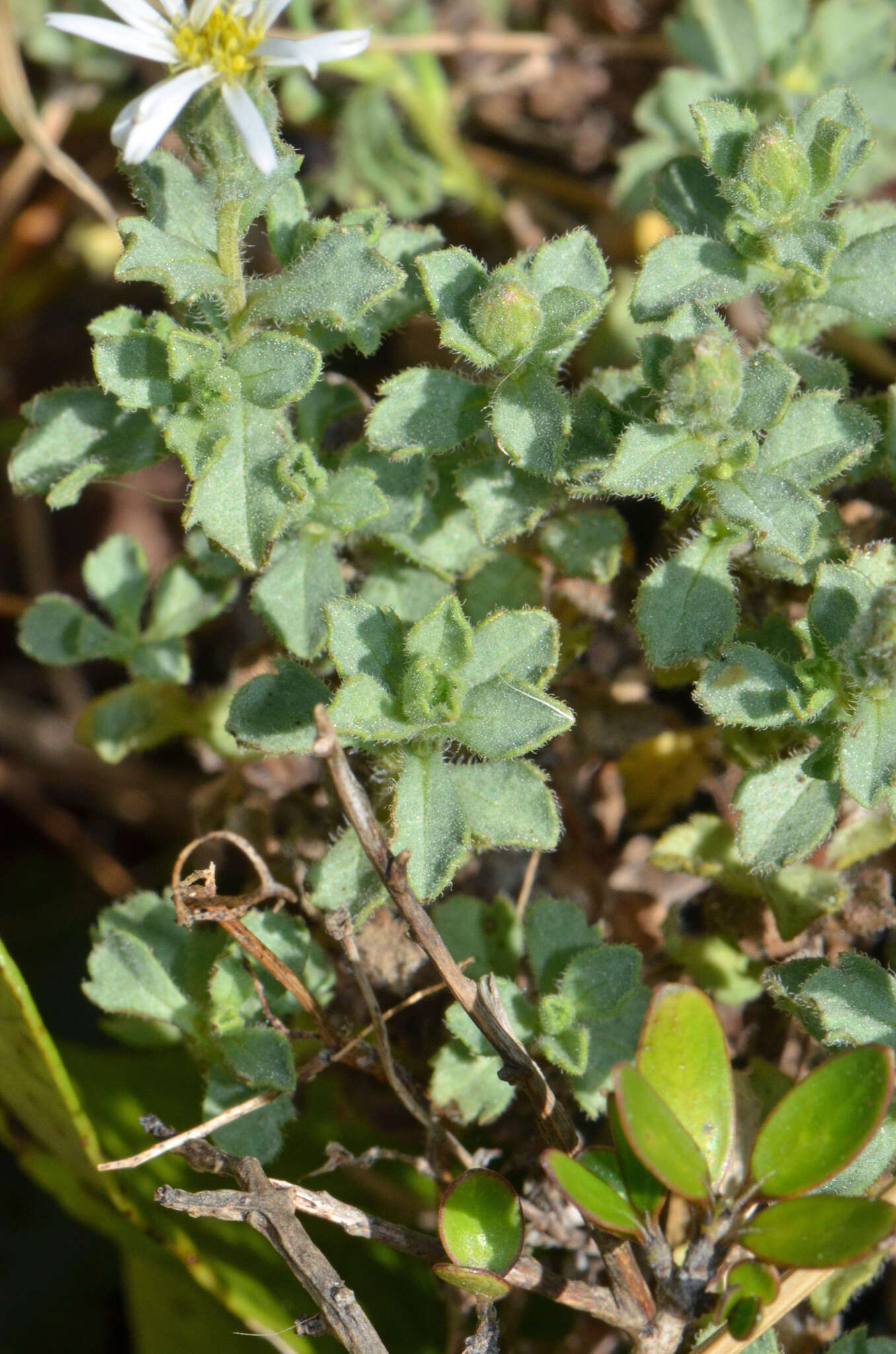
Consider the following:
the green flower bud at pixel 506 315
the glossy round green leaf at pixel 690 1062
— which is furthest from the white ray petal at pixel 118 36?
the glossy round green leaf at pixel 690 1062

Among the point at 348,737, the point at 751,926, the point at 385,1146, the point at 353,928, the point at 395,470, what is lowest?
the point at 385,1146

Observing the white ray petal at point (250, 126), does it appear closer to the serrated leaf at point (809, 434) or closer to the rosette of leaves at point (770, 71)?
the serrated leaf at point (809, 434)

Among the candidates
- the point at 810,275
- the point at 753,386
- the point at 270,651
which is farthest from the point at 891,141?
the point at 270,651

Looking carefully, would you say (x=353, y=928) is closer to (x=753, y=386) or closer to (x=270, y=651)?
(x=270, y=651)

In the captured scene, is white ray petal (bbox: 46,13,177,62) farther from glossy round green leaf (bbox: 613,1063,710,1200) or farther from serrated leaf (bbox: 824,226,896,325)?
glossy round green leaf (bbox: 613,1063,710,1200)

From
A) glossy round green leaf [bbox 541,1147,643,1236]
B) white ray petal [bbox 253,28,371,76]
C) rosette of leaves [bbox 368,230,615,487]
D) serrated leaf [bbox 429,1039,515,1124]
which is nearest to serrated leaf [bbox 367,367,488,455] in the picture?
rosette of leaves [bbox 368,230,615,487]

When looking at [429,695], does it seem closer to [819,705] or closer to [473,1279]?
[819,705]
